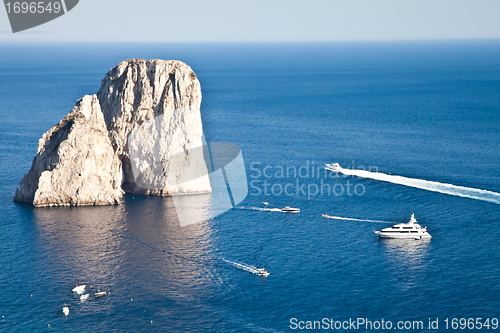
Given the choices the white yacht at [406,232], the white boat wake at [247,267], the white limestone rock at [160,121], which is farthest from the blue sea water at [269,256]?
the white limestone rock at [160,121]

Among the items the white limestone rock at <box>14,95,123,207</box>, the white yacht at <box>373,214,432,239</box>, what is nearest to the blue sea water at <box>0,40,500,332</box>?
the white yacht at <box>373,214,432,239</box>

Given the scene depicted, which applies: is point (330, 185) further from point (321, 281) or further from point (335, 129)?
point (335, 129)

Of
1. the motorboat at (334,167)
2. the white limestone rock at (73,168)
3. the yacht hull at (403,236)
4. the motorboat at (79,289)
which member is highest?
the white limestone rock at (73,168)

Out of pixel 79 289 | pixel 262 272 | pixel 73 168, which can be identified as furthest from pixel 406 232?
pixel 73 168

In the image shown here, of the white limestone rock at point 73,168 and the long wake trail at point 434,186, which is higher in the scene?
the white limestone rock at point 73,168

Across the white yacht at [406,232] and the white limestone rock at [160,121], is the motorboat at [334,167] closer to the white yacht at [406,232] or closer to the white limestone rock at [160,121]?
the white limestone rock at [160,121]

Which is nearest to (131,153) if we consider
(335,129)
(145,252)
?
(145,252)

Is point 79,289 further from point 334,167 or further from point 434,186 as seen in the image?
point 434,186
